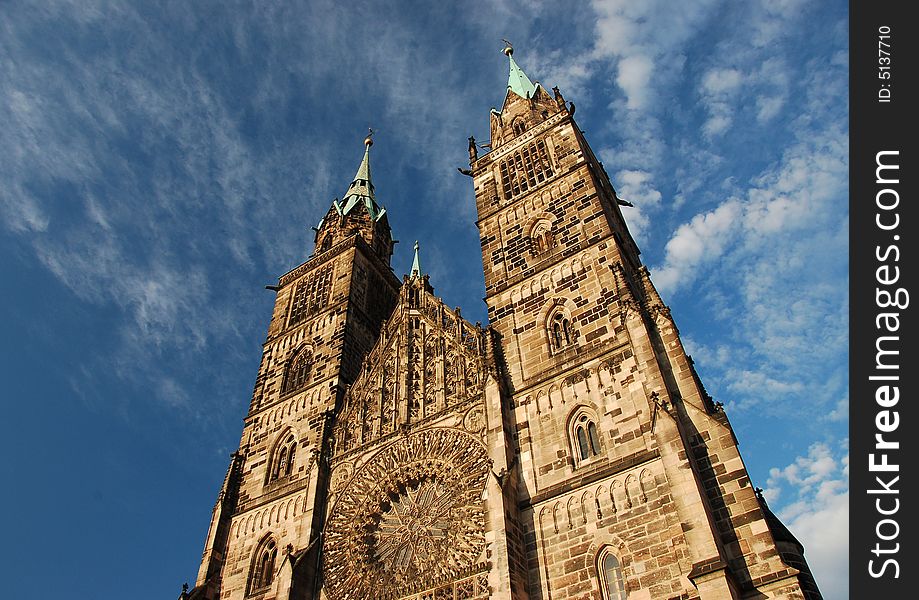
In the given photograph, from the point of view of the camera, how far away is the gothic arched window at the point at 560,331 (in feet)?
61.6

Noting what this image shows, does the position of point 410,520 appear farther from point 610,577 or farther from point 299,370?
point 299,370

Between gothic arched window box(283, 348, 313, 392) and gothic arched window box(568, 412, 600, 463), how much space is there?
12.3 m

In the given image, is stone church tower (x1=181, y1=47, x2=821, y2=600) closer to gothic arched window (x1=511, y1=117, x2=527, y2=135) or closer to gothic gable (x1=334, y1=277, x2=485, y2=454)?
gothic gable (x1=334, y1=277, x2=485, y2=454)

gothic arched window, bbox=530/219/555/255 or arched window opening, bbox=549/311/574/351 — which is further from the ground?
gothic arched window, bbox=530/219/555/255

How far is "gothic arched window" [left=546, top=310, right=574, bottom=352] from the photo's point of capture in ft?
61.6

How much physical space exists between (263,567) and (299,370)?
26.7 feet

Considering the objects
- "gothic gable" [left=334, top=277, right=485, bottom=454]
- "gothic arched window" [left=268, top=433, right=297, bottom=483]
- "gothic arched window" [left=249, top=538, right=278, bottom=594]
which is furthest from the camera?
"gothic arched window" [left=268, top=433, right=297, bottom=483]

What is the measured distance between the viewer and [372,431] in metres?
20.7

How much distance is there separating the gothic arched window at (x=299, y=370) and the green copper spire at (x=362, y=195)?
424 inches

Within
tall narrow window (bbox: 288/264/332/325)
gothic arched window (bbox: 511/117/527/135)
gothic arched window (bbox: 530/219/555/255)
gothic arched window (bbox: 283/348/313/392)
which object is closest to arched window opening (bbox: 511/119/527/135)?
gothic arched window (bbox: 511/117/527/135)

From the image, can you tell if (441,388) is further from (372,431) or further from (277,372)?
(277,372)

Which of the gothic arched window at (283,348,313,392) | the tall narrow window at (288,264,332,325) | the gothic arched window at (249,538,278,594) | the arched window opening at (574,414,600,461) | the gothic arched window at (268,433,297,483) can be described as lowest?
the gothic arched window at (249,538,278,594)

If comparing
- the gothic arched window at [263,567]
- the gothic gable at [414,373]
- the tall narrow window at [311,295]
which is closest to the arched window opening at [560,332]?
the gothic gable at [414,373]

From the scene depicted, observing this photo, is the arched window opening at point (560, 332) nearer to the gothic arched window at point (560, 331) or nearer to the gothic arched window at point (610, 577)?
the gothic arched window at point (560, 331)
